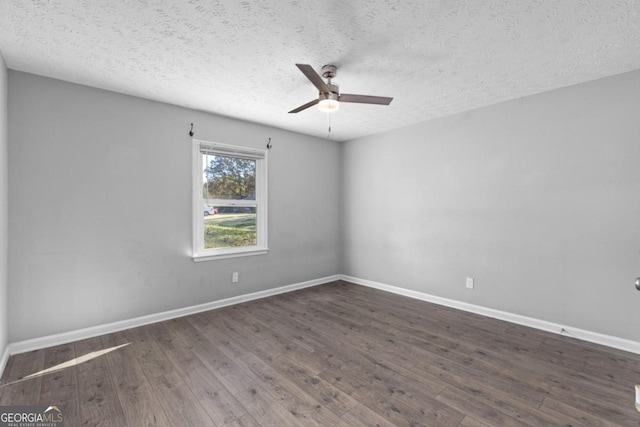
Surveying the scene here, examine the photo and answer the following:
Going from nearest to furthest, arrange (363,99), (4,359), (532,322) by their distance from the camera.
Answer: (4,359) → (363,99) → (532,322)

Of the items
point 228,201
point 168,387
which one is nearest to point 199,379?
point 168,387

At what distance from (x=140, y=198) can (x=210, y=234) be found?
3.02 ft

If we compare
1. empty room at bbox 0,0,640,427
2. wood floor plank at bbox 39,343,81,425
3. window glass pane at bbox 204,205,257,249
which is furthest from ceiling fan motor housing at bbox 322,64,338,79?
wood floor plank at bbox 39,343,81,425

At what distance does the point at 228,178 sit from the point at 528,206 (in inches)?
144

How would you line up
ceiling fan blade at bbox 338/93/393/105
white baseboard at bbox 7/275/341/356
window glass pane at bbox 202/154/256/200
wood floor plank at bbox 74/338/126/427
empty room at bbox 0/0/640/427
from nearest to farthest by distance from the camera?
wood floor plank at bbox 74/338/126/427 → empty room at bbox 0/0/640/427 → ceiling fan blade at bbox 338/93/393/105 → white baseboard at bbox 7/275/341/356 → window glass pane at bbox 202/154/256/200

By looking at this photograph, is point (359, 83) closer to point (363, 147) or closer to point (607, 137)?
point (363, 147)

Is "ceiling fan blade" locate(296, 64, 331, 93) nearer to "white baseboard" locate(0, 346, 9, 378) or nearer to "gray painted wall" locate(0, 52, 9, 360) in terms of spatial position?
"gray painted wall" locate(0, 52, 9, 360)

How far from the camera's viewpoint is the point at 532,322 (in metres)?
3.03

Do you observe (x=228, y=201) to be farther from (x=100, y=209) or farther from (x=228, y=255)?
(x=100, y=209)

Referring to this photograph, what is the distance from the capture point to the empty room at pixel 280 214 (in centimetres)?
183

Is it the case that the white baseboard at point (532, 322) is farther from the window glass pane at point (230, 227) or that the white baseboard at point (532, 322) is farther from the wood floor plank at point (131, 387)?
the wood floor plank at point (131, 387)

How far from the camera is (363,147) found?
188 inches

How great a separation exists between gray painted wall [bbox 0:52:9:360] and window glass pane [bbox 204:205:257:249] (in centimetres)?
173

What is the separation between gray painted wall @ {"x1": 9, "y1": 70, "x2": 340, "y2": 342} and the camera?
2.50 meters
